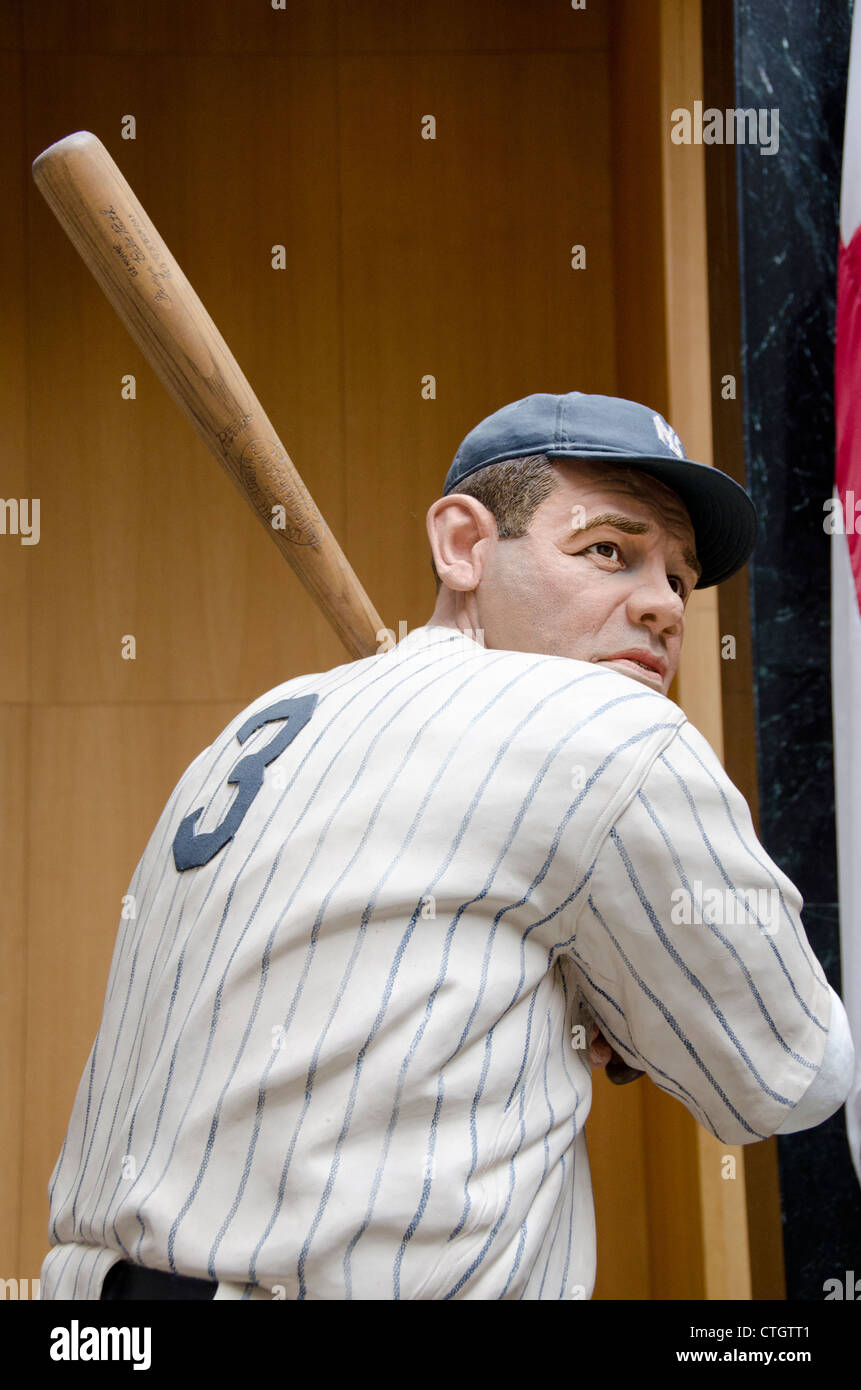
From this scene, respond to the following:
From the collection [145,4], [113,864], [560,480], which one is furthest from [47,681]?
[560,480]

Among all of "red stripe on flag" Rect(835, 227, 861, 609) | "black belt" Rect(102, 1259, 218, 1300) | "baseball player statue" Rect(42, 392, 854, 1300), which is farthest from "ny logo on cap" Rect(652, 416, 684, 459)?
"red stripe on flag" Rect(835, 227, 861, 609)

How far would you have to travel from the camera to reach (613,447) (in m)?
0.98

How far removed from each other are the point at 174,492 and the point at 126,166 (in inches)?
22.6

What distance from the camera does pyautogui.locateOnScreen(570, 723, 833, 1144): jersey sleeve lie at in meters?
0.76

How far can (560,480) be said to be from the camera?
100 centimetres

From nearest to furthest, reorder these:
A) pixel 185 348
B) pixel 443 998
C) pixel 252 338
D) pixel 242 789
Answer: pixel 443 998 → pixel 242 789 → pixel 185 348 → pixel 252 338

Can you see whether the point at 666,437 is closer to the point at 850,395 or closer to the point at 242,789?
the point at 242,789

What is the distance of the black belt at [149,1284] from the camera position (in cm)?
73
